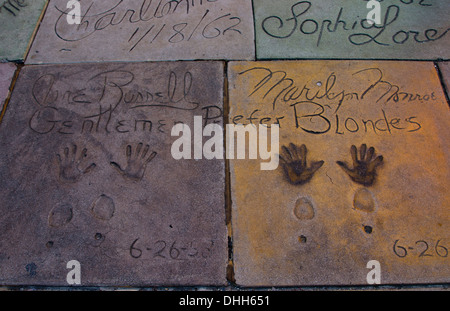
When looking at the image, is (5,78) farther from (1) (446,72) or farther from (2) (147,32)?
(1) (446,72)

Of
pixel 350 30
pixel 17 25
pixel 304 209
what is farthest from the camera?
pixel 17 25

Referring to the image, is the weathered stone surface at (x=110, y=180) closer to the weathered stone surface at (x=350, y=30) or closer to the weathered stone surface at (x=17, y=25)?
the weathered stone surface at (x=17, y=25)

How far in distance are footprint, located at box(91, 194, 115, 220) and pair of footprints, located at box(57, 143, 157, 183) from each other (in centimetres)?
16

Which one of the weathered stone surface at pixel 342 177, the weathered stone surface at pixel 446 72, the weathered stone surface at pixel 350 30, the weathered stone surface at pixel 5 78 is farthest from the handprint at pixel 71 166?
the weathered stone surface at pixel 446 72

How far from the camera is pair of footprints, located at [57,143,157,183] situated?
1794 mm

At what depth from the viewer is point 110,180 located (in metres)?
1.77

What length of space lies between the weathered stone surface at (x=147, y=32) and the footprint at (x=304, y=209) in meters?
1.05

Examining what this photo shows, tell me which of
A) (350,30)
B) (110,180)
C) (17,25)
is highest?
(17,25)

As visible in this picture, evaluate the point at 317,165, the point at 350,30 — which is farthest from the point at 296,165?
the point at 350,30

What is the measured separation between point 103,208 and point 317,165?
1.19m

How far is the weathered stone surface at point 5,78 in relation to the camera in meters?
2.07

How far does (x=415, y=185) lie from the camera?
68.7 inches

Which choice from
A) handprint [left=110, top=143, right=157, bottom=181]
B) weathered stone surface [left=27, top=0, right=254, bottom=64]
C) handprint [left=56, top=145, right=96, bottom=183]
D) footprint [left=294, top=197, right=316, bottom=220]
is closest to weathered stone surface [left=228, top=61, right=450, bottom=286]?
footprint [left=294, top=197, right=316, bottom=220]
